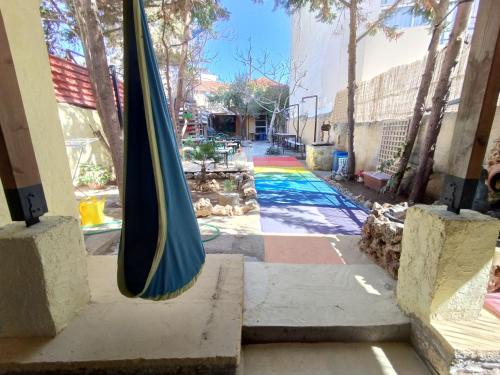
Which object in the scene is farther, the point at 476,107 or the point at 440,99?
the point at 440,99

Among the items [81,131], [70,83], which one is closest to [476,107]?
[81,131]

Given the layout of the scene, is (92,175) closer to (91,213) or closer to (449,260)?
(91,213)

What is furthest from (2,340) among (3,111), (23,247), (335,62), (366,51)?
(335,62)

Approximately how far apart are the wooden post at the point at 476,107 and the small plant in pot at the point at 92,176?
588cm

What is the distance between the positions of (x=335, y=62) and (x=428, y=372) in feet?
32.2

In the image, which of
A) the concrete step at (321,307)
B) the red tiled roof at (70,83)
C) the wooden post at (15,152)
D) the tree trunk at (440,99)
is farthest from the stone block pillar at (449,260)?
the red tiled roof at (70,83)

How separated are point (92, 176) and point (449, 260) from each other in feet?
19.6

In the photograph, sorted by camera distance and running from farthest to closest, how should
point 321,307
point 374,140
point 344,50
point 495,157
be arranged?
1. point 344,50
2. point 374,140
3. point 495,157
4. point 321,307

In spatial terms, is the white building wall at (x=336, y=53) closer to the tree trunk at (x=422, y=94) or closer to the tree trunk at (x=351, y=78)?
the tree trunk at (x=351, y=78)

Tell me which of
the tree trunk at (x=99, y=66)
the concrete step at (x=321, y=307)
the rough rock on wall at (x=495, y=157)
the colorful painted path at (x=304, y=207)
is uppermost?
the tree trunk at (x=99, y=66)

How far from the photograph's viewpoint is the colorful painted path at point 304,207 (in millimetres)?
3182

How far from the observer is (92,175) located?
539 cm

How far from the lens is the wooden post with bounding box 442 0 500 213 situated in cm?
95

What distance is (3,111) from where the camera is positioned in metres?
0.93
